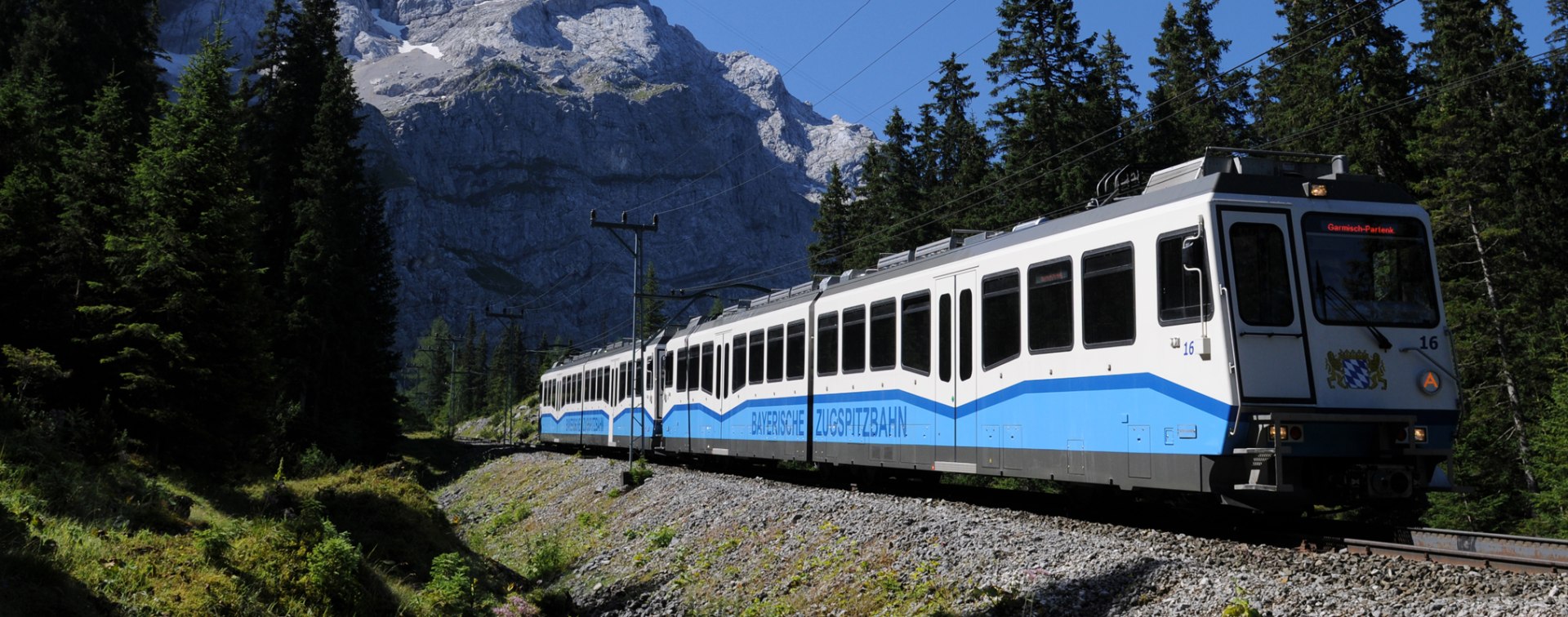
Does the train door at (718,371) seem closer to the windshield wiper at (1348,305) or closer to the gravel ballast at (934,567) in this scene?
the gravel ballast at (934,567)

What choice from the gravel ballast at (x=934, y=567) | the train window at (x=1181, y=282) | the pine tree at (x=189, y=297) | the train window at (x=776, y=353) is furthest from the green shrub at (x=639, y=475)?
the train window at (x=1181, y=282)

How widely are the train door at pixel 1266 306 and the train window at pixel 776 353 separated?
10.6 m

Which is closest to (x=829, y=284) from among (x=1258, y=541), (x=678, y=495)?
(x=678, y=495)

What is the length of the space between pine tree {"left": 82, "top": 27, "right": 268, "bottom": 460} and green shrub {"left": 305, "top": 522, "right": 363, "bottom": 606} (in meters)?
5.11

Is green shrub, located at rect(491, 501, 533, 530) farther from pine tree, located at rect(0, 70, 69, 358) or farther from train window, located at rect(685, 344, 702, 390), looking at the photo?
pine tree, located at rect(0, 70, 69, 358)


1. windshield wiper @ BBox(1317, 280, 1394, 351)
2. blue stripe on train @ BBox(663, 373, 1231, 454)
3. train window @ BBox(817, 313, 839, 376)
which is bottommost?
blue stripe on train @ BBox(663, 373, 1231, 454)

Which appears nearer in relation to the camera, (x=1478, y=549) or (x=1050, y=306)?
(x=1478, y=549)

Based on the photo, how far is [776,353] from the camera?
66.2 feet

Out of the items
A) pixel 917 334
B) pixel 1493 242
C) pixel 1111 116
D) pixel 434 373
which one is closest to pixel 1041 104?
pixel 1111 116

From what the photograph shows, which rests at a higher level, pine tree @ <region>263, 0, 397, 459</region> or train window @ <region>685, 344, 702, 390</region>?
pine tree @ <region>263, 0, 397, 459</region>

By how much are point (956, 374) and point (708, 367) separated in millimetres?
10744

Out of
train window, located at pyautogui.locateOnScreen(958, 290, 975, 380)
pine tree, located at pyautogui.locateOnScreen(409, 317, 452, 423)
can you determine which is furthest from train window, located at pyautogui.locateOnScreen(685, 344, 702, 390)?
pine tree, located at pyautogui.locateOnScreen(409, 317, 452, 423)

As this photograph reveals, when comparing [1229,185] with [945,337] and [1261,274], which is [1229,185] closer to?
[1261,274]

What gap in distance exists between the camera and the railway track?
789cm
